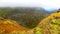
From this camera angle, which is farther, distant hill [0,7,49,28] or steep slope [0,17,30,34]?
distant hill [0,7,49,28]

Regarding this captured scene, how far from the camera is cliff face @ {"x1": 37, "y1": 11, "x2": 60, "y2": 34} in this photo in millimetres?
3734

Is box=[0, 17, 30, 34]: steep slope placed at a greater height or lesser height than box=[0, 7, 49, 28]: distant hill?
lesser

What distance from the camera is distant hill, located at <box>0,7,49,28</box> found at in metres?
3.72

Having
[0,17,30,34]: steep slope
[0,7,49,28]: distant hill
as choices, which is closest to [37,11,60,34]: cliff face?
[0,7,49,28]: distant hill

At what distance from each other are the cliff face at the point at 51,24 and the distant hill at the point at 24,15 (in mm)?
145

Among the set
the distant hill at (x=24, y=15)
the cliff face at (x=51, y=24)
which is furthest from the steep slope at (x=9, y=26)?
the cliff face at (x=51, y=24)

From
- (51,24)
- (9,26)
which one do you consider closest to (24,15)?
(9,26)

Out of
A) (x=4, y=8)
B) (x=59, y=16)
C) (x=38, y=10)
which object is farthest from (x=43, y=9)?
(x=4, y=8)

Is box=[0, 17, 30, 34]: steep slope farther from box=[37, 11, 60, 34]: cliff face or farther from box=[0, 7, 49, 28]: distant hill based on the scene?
box=[37, 11, 60, 34]: cliff face

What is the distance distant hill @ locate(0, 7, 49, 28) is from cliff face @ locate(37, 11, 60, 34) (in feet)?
0.48

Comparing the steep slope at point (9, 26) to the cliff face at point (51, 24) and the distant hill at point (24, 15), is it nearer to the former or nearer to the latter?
the distant hill at point (24, 15)

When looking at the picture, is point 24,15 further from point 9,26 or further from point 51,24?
point 51,24

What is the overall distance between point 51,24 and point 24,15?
0.70 m

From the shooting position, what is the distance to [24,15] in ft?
12.3
